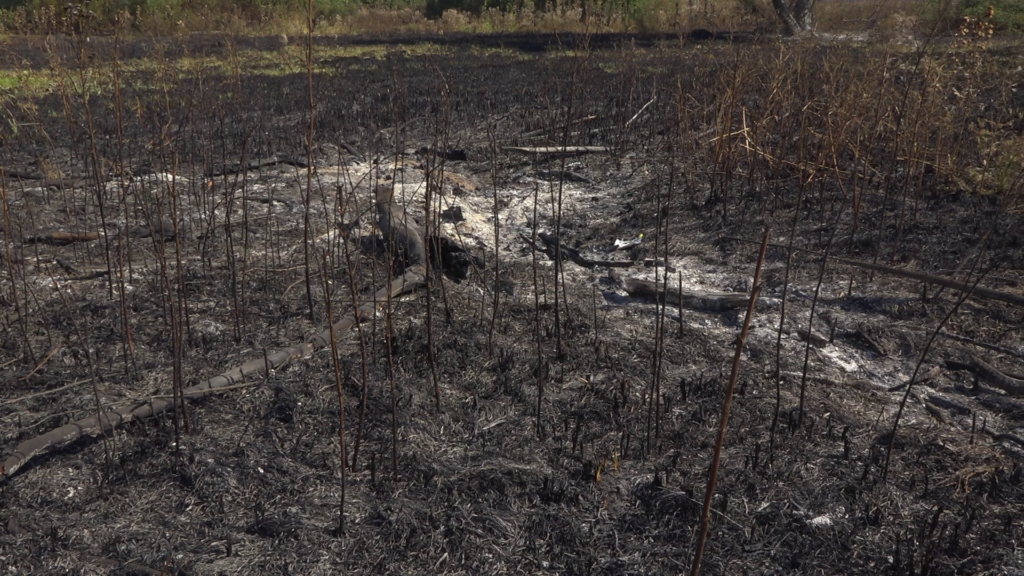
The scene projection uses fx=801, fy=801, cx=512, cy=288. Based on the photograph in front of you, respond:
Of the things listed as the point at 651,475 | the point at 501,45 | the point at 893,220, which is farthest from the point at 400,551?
the point at 501,45

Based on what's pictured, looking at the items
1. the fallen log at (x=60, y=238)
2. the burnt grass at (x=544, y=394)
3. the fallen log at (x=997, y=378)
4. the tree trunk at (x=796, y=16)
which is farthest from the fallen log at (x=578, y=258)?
the tree trunk at (x=796, y=16)

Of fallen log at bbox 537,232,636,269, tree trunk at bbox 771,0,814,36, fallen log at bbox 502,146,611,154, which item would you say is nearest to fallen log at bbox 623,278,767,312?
fallen log at bbox 537,232,636,269

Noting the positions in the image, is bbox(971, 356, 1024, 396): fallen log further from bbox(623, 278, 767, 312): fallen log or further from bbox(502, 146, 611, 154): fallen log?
bbox(502, 146, 611, 154): fallen log

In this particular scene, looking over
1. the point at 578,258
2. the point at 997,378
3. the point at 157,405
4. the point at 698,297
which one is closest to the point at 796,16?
the point at 578,258

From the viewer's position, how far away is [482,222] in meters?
7.05

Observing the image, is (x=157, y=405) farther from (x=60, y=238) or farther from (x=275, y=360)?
(x=60, y=238)

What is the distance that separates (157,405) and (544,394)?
1.90 meters

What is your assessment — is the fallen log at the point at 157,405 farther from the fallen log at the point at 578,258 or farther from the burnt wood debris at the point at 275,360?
the fallen log at the point at 578,258

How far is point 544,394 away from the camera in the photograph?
420cm

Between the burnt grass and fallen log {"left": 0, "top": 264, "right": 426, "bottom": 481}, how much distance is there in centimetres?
8

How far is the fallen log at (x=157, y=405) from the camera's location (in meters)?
3.38

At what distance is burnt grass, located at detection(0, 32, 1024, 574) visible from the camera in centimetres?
312

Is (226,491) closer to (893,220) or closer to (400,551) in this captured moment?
(400,551)

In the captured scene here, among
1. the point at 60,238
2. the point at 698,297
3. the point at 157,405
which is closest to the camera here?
the point at 157,405
